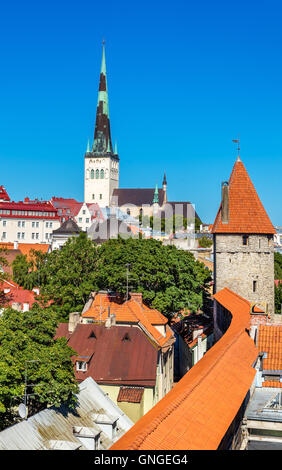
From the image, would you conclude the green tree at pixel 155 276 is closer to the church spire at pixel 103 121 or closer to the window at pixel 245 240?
the window at pixel 245 240

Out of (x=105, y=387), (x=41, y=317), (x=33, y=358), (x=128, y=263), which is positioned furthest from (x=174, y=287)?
(x=33, y=358)

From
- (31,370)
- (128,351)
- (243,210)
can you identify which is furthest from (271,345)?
Result: (243,210)

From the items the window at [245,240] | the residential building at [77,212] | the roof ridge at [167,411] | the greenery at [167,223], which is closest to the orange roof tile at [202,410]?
the roof ridge at [167,411]

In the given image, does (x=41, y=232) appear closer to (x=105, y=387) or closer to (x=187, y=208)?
(x=187, y=208)

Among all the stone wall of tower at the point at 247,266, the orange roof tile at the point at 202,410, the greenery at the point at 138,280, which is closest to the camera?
the orange roof tile at the point at 202,410

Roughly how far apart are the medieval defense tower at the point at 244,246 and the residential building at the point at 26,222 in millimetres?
86397

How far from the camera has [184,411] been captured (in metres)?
11.4

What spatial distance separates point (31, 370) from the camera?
19.6 m

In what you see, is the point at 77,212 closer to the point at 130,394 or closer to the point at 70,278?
the point at 70,278

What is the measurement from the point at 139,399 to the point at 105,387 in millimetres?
2020

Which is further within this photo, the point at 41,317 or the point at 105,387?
the point at 105,387

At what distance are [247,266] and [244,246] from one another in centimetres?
132

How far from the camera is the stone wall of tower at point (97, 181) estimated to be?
6211 inches

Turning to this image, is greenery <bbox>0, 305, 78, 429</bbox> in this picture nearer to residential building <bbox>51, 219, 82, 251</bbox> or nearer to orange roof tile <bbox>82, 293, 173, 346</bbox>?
orange roof tile <bbox>82, 293, 173, 346</bbox>
